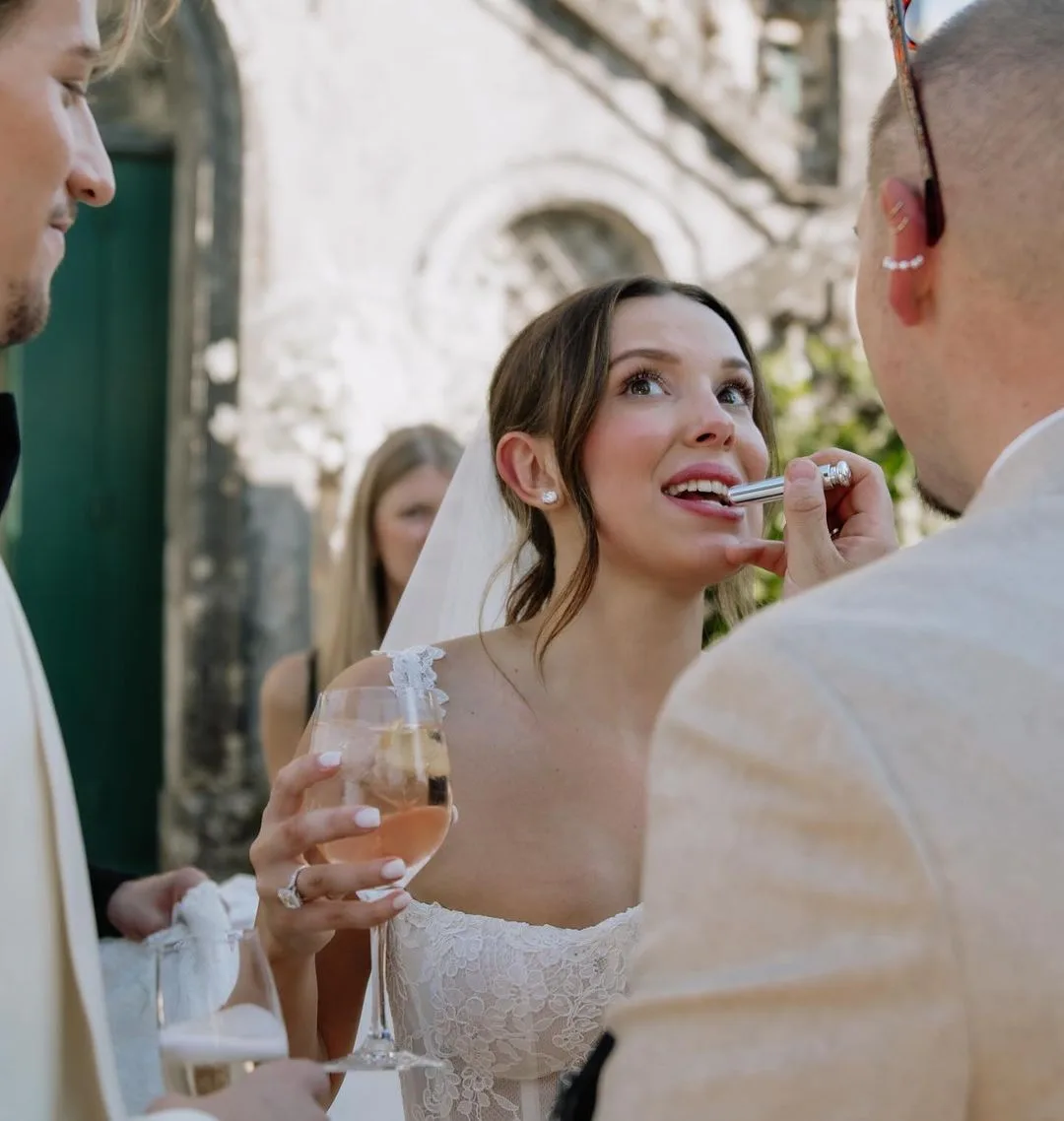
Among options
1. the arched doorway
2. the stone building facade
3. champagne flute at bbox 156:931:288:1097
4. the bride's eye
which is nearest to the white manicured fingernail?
champagne flute at bbox 156:931:288:1097

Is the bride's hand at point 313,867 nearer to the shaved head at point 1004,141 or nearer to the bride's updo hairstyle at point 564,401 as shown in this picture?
the shaved head at point 1004,141

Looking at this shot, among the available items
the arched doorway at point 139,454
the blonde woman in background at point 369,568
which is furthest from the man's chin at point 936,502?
the arched doorway at point 139,454

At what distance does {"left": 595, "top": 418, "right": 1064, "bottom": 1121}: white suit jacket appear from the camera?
116cm

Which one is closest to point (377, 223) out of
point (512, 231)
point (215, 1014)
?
point (512, 231)

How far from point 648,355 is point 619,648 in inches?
21.6

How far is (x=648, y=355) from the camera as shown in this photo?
3.03m

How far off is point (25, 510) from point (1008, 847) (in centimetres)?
805

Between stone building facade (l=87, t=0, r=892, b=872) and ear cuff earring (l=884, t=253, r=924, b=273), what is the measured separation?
6.90m

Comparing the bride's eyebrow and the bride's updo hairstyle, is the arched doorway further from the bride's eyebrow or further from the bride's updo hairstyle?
the bride's eyebrow

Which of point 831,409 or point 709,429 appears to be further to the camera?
point 831,409

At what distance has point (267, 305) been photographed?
8.51m

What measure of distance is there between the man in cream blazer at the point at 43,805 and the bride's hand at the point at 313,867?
10.9 inches

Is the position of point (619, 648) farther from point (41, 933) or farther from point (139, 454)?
point (139, 454)

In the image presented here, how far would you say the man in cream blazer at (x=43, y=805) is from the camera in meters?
1.64
